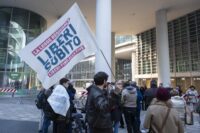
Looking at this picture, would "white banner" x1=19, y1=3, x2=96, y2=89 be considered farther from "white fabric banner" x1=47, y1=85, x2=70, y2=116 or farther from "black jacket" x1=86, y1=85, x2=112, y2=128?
"black jacket" x1=86, y1=85, x2=112, y2=128

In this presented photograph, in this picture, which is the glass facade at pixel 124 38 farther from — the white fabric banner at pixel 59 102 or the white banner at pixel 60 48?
the white fabric banner at pixel 59 102

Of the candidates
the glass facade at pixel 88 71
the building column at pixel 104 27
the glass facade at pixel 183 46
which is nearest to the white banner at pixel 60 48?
the building column at pixel 104 27

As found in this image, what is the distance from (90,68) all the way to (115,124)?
6048 cm

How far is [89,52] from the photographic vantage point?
4.69m

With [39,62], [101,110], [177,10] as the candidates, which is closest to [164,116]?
[101,110]

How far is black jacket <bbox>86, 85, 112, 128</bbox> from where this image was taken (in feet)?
10.4

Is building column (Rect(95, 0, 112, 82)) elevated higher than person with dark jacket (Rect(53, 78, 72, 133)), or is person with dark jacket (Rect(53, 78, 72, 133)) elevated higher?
building column (Rect(95, 0, 112, 82))

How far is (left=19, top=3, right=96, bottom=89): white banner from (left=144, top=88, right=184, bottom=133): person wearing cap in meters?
1.99

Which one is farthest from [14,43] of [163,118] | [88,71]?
[88,71]

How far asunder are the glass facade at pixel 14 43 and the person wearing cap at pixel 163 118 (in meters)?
22.7

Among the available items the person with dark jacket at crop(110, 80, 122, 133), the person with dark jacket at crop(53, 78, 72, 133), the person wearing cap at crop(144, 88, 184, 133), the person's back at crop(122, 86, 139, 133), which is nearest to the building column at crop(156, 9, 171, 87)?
the person's back at crop(122, 86, 139, 133)

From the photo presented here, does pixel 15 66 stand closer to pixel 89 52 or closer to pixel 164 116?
pixel 89 52

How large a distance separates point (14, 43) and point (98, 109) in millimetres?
23683

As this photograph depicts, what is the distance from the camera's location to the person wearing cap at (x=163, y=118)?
2977mm
